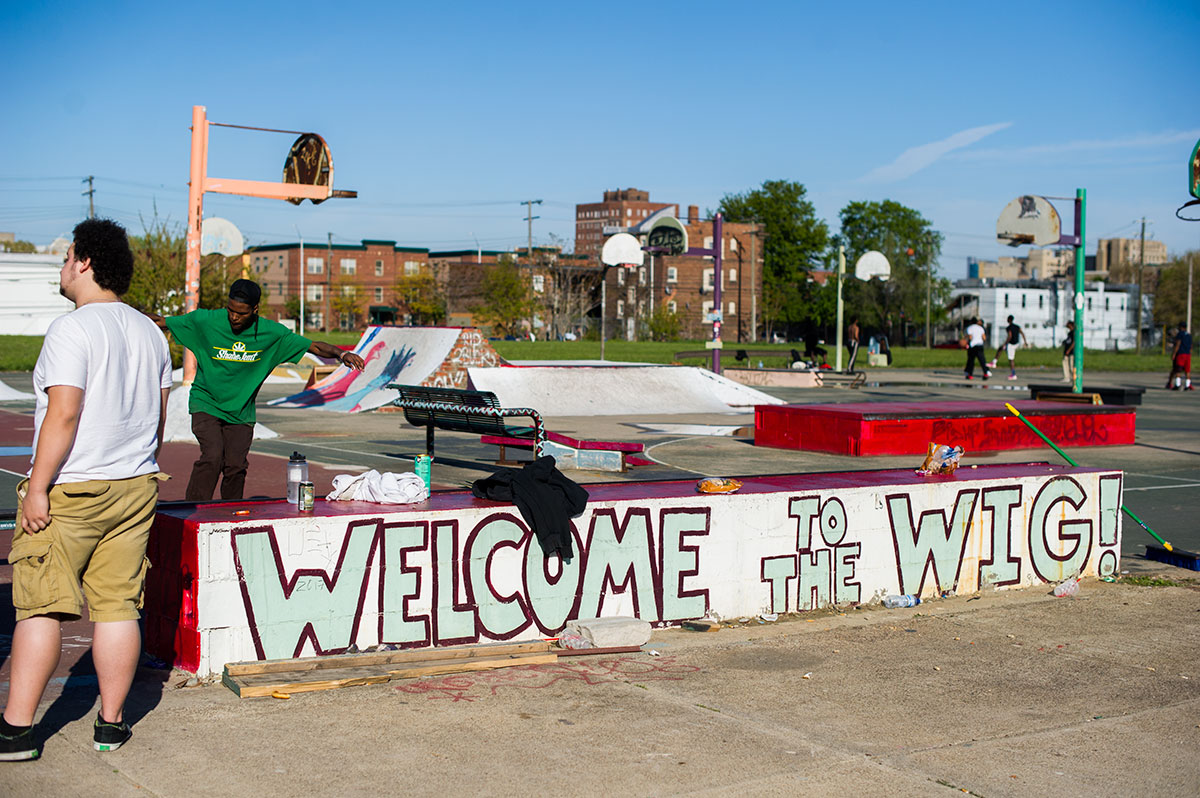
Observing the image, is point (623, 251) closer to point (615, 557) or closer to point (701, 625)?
point (701, 625)

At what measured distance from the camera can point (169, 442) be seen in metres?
15.1

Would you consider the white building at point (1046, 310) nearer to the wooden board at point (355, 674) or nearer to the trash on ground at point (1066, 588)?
the trash on ground at point (1066, 588)

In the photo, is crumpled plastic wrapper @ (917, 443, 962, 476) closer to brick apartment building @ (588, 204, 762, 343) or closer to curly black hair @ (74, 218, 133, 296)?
curly black hair @ (74, 218, 133, 296)

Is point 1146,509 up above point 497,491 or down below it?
below

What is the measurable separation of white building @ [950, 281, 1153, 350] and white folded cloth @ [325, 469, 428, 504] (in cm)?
11866

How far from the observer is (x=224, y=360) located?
6.86 meters

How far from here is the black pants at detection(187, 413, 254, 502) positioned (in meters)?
6.87

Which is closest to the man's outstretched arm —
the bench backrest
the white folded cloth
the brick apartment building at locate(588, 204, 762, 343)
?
the white folded cloth

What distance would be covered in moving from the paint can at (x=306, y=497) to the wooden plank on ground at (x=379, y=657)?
0.72m

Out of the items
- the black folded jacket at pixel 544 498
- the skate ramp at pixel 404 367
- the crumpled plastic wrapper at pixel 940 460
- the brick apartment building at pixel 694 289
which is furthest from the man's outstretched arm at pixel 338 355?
the brick apartment building at pixel 694 289

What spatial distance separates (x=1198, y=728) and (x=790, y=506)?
8.33 feet

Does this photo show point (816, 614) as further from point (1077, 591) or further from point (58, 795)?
point (58, 795)

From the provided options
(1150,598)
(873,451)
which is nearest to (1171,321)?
(873,451)

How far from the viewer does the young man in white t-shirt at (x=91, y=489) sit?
404 centimetres
